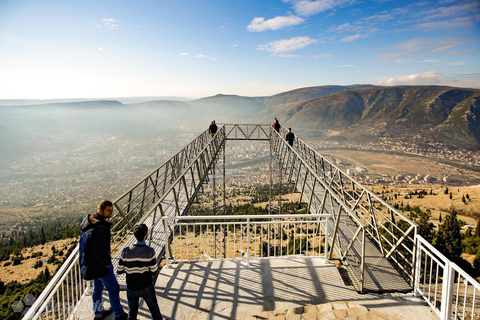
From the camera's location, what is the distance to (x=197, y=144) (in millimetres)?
16344

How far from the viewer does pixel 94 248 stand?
3115 mm

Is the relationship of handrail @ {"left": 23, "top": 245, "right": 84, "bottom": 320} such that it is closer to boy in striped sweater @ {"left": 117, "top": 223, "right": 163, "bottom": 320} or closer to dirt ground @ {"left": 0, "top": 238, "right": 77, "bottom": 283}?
boy in striped sweater @ {"left": 117, "top": 223, "right": 163, "bottom": 320}

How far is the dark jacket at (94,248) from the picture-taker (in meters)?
3.11

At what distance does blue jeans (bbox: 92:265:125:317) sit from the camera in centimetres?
329

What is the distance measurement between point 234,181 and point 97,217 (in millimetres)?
83254

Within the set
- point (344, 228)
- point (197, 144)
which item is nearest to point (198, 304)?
point (344, 228)

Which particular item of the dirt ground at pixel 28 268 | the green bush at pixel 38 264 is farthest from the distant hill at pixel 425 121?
the green bush at pixel 38 264

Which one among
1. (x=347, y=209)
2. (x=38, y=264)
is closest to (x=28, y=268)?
(x=38, y=264)

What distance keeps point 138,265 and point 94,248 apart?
0.66 m

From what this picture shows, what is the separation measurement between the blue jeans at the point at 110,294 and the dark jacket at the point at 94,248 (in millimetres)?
143

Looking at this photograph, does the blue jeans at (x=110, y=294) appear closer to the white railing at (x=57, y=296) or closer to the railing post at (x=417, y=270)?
the white railing at (x=57, y=296)

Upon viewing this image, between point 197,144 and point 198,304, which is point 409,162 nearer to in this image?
point 197,144

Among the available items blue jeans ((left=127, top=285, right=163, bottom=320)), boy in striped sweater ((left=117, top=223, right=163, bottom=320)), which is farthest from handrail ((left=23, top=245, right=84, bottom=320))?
blue jeans ((left=127, top=285, right=163, bottom=320))

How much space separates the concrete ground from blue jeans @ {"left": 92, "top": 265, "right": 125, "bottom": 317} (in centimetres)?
24
